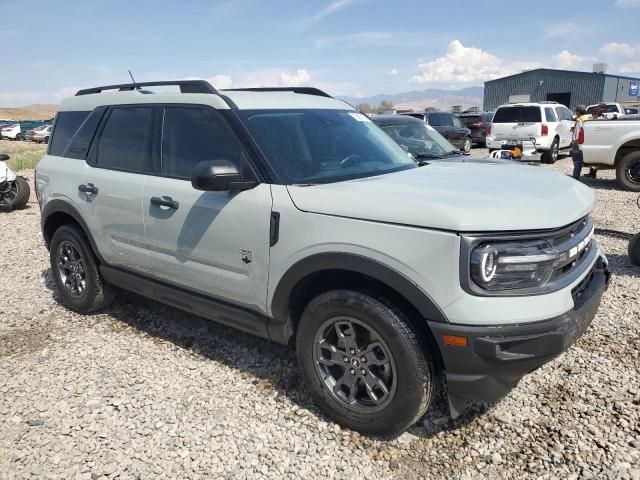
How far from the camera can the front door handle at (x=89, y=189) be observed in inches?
160

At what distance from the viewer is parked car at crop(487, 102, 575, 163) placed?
15.0 meters

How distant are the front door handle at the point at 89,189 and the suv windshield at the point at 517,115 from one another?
1381 centimetres

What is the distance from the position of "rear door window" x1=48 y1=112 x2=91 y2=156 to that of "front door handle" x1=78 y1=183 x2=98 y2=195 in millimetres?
625

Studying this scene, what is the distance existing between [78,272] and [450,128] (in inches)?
646

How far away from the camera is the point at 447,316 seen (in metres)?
2.37

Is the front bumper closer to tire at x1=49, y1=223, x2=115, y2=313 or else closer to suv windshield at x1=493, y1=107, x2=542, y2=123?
tire at x1=49, y1=223, x2=115, y2=313

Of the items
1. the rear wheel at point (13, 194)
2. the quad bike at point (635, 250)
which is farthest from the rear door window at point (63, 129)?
the rear wheel at point (13, 194)

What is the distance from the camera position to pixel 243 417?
10.1 feet

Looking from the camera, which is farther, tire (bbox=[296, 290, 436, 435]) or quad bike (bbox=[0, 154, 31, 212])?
quad bike (bbox=[0, 154, 31, 212])

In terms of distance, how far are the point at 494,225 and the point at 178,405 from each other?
2.25m

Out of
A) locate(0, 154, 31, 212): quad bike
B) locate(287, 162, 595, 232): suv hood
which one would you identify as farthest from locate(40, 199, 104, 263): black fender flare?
locate(0, 154, 31, 212): quad bike

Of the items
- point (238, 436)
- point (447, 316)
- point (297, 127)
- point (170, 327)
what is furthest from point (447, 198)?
point (170, 327)

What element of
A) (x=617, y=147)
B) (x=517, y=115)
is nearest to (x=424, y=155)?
(x=617, y=147)

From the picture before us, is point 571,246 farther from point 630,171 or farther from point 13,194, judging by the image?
point 13,194
